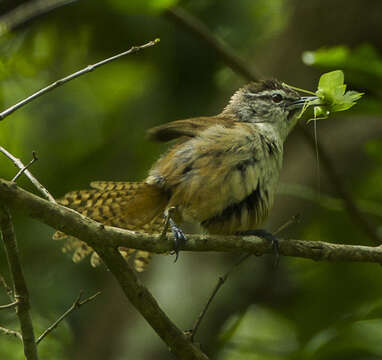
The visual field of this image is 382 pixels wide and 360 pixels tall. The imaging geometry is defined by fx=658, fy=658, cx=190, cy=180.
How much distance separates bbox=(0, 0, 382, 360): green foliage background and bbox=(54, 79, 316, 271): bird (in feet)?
4.81

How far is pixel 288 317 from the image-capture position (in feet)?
20.7

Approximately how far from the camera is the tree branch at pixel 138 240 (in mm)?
2756

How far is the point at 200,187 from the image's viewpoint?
405 centimetres

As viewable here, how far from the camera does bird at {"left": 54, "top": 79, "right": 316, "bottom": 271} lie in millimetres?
4066

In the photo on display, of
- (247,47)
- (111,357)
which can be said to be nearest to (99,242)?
(111,357)

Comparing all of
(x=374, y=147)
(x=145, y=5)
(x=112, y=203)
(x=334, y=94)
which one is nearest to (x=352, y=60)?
(x=374, y=147)

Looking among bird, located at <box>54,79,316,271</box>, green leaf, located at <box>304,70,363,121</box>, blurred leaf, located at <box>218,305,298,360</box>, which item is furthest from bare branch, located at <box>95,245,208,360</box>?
blurred leaf, located at <box>218,305,298,360</box>

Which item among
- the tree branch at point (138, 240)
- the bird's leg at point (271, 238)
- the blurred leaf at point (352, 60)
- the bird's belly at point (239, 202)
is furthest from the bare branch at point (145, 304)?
the blurred leaf at point (352, 60)

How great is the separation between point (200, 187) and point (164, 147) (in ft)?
8.03

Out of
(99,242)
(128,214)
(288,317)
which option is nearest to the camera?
(99,242)

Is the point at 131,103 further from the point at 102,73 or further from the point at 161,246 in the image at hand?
the point at 161,246

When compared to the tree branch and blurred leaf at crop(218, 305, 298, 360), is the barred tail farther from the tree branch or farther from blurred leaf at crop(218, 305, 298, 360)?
blurred leaf at crop(218, 305, 298, 360)

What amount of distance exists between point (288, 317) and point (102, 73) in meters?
3.47

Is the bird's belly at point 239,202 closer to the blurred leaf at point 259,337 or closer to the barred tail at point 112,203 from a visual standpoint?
the barred tail at point 112,203
